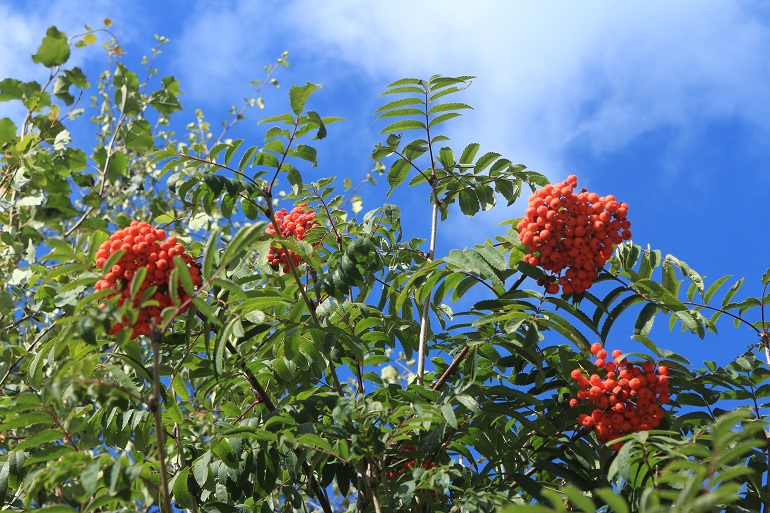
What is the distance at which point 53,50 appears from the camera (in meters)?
6.88

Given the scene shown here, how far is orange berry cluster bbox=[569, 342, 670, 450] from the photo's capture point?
3.36m

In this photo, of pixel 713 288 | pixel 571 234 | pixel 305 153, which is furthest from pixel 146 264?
pixel 713 288

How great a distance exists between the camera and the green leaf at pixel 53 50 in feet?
22.5

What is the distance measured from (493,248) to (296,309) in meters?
0.83

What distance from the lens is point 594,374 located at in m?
3.43

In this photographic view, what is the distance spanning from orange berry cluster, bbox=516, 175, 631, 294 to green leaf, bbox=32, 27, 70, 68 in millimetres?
4880

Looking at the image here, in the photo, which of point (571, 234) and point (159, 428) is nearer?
point (159, 428)

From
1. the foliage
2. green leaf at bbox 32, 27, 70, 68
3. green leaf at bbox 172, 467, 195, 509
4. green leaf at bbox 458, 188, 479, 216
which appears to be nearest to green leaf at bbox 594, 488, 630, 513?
the foliage

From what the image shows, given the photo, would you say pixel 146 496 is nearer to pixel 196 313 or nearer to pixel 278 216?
pixel 196 313

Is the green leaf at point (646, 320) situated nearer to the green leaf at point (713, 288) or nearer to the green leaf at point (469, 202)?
the green leaf at point (713, 288)

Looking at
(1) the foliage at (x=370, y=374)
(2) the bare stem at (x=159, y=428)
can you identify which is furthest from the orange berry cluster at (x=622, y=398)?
(2) the bare stem at (x=159, y=428)

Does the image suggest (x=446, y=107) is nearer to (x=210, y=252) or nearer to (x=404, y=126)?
(x=404, y=126)

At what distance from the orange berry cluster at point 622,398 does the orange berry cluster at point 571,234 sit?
0.37 metres

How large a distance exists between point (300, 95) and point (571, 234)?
128 cm
